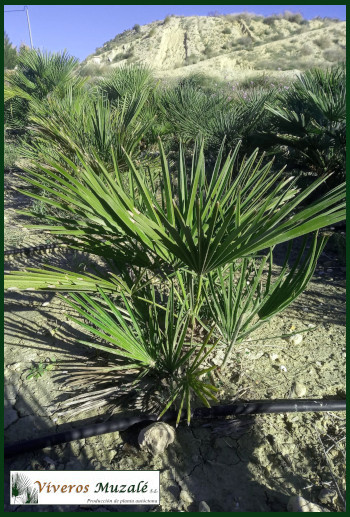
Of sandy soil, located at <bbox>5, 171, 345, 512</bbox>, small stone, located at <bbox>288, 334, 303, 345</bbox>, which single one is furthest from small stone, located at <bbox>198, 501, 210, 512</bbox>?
small stone, located at <bbox>288, 334, 303, 345</bbox>

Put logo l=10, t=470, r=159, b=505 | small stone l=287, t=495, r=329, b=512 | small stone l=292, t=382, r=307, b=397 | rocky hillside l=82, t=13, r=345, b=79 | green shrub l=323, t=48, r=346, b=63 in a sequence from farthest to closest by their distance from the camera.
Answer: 1. rocky hillside l=82, t=13, r=345, b=79
2. green shrub l=323, t=48, r=346, b=63
3. small stone l=292, t=382, r=307, b=397
4. logo l=10, t=470, r=159, b=505
5. small stone l=287, t=495, r=329, b=512

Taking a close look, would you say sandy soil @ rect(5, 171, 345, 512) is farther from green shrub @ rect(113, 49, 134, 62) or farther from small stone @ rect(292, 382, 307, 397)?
green shrub @ rect(113, 49, 134, 62)

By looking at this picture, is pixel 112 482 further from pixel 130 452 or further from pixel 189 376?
pixel 189 376

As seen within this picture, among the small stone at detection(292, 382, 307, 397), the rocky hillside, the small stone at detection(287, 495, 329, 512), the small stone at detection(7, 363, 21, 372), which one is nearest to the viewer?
the small stone at detection(287, 495, 329, 512)

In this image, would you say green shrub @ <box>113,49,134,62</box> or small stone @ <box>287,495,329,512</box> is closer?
small stone @ <box>287,495,329,512</box>

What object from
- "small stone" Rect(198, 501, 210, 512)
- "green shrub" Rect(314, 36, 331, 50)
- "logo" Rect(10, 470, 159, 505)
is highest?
"green shrub" Rect(314, 36, 331, 50)

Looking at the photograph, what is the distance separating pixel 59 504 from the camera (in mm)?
1354

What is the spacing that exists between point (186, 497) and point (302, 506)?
0.41 m

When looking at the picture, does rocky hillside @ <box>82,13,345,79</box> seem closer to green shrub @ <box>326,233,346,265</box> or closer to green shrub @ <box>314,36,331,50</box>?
green shrub @ <box>314,36,331,50</box>

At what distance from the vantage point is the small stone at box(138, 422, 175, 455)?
58.7 inches

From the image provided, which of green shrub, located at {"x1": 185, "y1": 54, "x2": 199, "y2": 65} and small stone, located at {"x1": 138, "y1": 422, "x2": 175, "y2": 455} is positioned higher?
green shrub, located at {"x1": 185, "y1": 54, "x2": 199, "y2": 65}

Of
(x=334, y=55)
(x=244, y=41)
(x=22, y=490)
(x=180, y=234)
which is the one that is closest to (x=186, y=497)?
(x=22, y=490)

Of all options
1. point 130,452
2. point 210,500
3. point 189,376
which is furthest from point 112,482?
point 189,376

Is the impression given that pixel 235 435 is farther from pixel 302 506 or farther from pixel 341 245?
pixel 341 245
